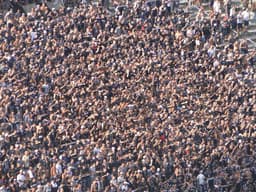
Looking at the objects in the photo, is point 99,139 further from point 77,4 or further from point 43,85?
point 77,4

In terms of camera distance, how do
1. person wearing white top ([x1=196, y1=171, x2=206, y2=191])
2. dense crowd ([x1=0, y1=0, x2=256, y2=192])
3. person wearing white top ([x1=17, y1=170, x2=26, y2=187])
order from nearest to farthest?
person wearing white top ([x1=17, y1=170, x2=26, y2=187]) → dense crowd ([x1=0, y1=0, x2=256, y2=192]) → person wearing white top ([x1=196, y1=171, x2=206, y2=191])

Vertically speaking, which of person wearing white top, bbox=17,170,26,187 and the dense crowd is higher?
the dense crowd

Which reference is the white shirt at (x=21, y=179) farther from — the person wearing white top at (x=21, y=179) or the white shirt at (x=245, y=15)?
the white shirt at (x=245, y=15)

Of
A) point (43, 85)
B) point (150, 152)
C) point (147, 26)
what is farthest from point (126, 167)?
point (147, 26)

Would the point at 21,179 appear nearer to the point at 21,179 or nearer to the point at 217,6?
the point at 21,179

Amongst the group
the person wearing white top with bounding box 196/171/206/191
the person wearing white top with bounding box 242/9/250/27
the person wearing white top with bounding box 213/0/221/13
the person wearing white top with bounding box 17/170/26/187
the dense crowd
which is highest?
the person wearing white top with bounding box 213/0/221/13

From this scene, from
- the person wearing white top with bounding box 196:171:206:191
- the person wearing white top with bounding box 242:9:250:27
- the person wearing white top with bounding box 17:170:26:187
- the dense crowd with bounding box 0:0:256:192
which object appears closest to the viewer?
the person wearing white top with bounding box 17:170:26:187

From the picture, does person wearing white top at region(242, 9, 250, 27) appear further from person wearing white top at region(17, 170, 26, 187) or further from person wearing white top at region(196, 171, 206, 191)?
person wearing white top at region(17, 170, 26, 187)

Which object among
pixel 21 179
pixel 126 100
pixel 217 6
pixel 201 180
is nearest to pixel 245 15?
pixel 217 6

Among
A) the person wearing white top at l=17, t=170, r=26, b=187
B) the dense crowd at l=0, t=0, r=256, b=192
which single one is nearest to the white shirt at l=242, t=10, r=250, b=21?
the dense crowd at l=0, t=0, r=256, b=192

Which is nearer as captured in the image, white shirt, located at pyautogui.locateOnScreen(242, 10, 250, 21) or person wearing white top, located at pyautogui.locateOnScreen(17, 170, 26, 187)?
person wearing white top, located at pyautogui.locateOnScreen(17, 170, 26, 187)

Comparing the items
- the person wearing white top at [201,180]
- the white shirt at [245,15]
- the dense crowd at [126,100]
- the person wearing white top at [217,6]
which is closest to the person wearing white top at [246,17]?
the white shirt at [245,15]
